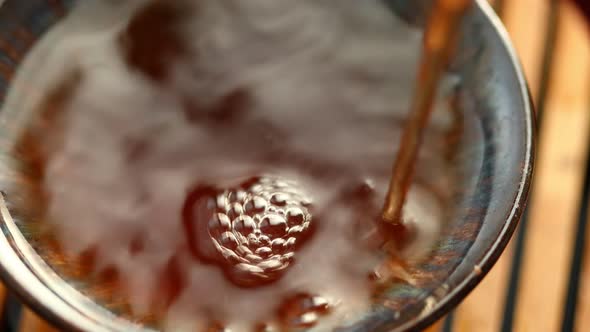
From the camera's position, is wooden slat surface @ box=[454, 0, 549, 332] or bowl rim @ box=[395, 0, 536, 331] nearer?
bowl rim @ box=[395, 0, 536, 331]

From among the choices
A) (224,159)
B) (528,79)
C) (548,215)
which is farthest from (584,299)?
(224,159)

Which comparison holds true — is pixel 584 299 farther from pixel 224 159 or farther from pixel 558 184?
pixel 224 159

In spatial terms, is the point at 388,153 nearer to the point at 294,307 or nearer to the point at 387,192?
the point at 387,192

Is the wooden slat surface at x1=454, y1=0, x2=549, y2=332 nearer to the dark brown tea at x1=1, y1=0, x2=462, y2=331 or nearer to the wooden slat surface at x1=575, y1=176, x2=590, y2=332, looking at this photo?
the wooden slat surface at x1=575, y1=176, x2=590, y2=332

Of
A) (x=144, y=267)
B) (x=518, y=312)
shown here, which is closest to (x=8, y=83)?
(x=144, y=267)

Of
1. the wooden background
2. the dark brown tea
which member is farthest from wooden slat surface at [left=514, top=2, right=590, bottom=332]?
the dark brown tea

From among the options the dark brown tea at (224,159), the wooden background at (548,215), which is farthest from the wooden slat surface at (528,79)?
the dark brown tea at (224,159)

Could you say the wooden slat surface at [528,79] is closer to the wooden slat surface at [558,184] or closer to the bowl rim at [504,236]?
the wooden slat surface at [558,184]
